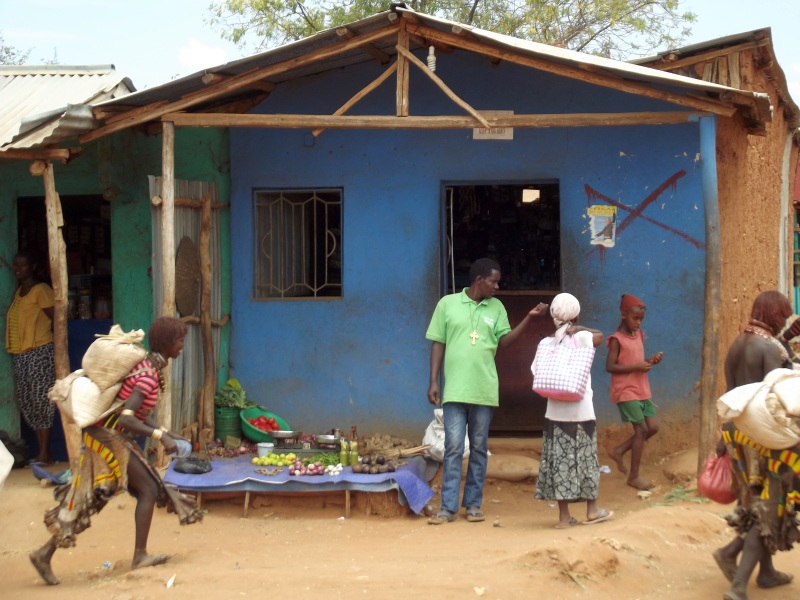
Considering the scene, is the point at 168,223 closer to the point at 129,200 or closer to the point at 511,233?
the point at 129,200

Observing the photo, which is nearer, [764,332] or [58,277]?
[764,332]

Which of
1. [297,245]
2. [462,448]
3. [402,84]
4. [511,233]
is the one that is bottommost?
[462,448]

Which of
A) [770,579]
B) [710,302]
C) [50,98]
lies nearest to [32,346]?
[50,98]

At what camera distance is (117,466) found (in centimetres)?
558

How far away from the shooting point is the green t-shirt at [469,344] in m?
6.95

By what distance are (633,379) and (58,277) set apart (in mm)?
4386

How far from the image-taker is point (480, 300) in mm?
7062

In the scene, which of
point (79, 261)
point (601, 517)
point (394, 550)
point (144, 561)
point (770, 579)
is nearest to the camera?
point (770, 579)

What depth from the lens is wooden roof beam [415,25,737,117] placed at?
Answer: 22.8 feet

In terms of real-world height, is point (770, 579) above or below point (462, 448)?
below

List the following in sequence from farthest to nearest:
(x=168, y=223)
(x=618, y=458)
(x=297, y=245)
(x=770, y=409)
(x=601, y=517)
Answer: (x=297, y=245) → (x=618, y=458) → (x=168, y=223) → (x=601, y=517) → (x=770, y=409)

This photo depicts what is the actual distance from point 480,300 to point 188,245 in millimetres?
2509

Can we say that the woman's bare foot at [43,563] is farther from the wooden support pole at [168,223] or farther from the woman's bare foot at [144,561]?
the wooden support pole at [168,223]

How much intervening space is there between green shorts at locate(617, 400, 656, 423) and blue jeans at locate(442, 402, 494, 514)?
51.3 inches
